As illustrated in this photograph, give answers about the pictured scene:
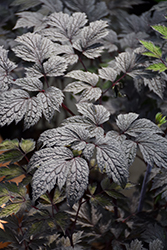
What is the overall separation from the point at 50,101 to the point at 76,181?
8.9 inches

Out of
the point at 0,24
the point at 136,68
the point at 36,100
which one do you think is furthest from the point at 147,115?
the point at 0,24

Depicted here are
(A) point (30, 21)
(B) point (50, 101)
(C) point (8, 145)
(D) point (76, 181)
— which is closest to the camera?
(D) point (76, 181)

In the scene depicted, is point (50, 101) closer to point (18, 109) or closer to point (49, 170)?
point (18, 109)

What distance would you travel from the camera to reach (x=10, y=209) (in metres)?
0.68

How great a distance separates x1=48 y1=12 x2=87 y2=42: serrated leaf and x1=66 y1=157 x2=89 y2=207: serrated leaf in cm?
45

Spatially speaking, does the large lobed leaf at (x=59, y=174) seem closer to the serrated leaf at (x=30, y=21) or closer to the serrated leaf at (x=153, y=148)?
the serrated leaf at (x=153, y=148)

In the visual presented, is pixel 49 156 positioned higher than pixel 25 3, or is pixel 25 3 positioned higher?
pixel 25 3

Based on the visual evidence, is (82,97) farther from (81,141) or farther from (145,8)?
(145,8)

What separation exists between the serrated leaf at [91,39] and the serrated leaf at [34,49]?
9 cm

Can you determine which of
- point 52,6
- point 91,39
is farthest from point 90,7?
point 91,39

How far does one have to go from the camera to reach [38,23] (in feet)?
3.27

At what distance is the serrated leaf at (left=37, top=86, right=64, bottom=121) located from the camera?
2.11ft

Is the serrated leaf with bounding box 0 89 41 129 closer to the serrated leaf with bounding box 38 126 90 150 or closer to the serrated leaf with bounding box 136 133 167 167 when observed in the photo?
the serrated leaf with bounding box 38 126 90 150

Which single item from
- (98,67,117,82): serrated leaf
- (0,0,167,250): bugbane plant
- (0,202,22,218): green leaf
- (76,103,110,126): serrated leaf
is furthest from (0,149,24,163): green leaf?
(98,67,117,82): serrated leaf
